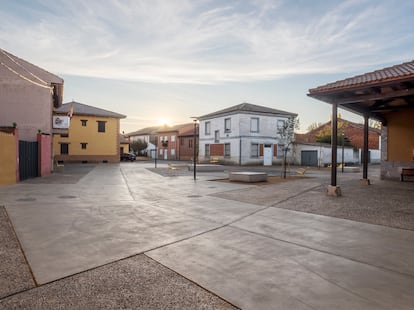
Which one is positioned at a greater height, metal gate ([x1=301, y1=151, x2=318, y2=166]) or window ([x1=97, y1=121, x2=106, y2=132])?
window ([x1=97, y1=121, x2=106, y2=132])

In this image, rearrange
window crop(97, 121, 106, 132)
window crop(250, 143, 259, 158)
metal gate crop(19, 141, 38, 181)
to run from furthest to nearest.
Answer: window crop(97, 121, 106, 132), window crop(250, 143, 259, 158), metal gate crop(19, 141, 38, 181)

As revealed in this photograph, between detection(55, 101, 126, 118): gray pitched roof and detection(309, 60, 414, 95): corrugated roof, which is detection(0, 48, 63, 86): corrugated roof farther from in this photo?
detection(309, 60, 414, 95): corrugated roof

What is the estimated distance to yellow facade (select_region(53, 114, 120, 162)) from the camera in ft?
118

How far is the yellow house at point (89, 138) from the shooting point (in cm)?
3578

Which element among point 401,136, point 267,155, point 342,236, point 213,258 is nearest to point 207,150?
point 267,155

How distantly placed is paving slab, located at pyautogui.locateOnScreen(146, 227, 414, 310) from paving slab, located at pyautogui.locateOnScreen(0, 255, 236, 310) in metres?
0.23

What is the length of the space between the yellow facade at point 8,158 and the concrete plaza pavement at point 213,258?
666cm

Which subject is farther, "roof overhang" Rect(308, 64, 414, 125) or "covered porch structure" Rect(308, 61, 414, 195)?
"covered porch structure" Rect(308, 61, 414, 195)

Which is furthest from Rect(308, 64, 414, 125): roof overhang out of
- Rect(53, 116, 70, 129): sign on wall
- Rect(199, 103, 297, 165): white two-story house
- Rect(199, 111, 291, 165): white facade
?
Rect(199, 111, 291, 165): white facade

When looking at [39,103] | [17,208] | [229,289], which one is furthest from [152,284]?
[39,103]

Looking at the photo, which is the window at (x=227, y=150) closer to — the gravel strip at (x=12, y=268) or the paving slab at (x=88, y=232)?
the paving slab at (x=88, y=232)

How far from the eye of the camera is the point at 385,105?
43.7 feet

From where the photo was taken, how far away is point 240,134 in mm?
34594

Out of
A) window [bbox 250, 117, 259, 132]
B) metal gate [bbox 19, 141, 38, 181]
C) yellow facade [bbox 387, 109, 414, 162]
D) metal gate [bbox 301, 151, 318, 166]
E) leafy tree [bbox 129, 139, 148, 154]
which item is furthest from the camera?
leafy tree [bbox 129, 139, 148, 154]
